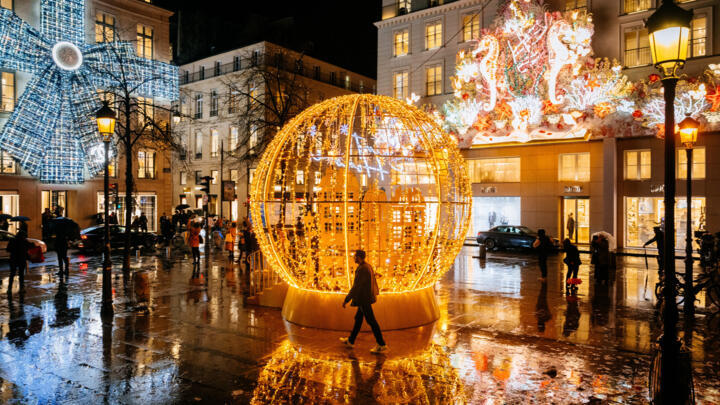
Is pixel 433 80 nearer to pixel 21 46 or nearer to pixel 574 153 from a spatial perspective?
pixel 574 153

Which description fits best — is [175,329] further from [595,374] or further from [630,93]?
[630,93]

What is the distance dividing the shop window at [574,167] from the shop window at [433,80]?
9.50 meters

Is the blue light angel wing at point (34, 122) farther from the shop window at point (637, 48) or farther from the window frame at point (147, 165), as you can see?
the shop window at point (637, 48)

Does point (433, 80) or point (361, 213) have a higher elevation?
point (433, 80)

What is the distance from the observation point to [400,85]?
34875 mm

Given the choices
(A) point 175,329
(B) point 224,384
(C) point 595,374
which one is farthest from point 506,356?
(A) point 175,329

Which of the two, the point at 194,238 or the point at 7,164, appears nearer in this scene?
the point at 194,238

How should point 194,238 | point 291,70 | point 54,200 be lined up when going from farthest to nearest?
point 291,70 < point 54,200 < point 194,238

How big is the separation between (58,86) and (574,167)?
31.0 m

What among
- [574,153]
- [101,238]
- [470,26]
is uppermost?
[470,26]

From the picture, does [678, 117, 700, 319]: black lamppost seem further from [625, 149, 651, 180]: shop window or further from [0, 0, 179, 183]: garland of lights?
[0, 0, 179, 183]: garland of lights

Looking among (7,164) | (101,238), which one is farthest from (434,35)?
(7,164)

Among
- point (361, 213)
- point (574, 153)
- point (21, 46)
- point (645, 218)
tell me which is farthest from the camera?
point (574, 153)

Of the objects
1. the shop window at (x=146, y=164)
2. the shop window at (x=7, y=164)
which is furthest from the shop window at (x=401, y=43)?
the shop window at (x=7, y=164)
